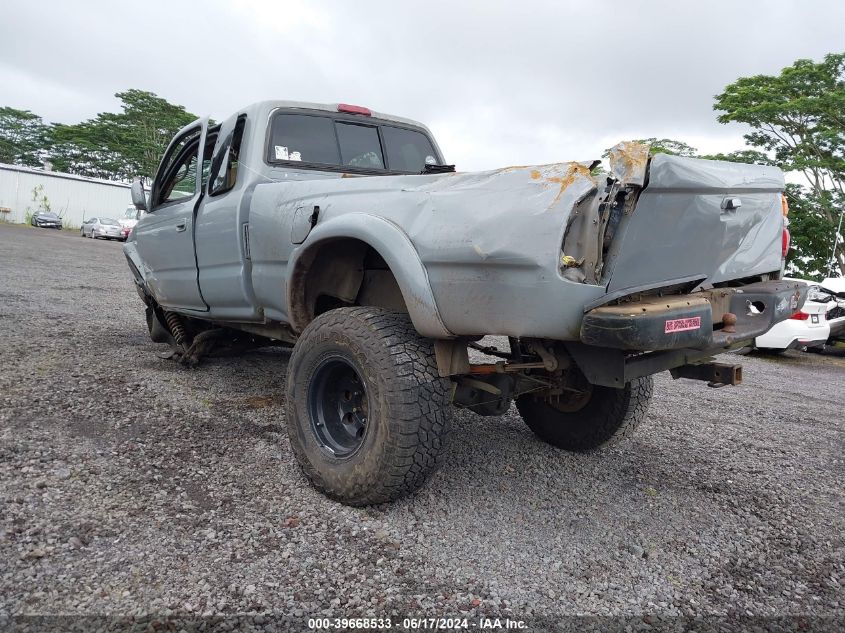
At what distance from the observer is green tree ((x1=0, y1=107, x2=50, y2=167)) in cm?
5444

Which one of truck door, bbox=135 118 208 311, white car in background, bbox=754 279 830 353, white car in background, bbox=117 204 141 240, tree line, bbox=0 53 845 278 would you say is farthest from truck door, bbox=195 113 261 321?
white car in background, bbox=117 204 141 240

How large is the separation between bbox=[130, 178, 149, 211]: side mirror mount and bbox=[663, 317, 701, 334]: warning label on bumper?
14.9ft

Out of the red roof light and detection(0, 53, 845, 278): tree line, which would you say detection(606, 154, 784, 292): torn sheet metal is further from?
detection(0, 53, 845, 278): tree line

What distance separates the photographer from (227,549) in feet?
7.75

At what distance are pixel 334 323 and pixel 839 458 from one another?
358 cm

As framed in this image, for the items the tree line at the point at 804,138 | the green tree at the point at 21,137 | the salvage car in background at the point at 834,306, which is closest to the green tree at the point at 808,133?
the tree line at the point at 804,138

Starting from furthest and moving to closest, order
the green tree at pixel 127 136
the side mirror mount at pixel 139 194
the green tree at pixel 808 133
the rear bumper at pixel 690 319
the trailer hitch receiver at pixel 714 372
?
the green tree at pixel 127 136 → the green tree at pixel 808 133 → the side mirror mount at pixel 139 194 → the trailer hitch receiver at pixel 714 372 → the rear bumper at pixel 690 319

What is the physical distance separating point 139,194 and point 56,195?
39834mm

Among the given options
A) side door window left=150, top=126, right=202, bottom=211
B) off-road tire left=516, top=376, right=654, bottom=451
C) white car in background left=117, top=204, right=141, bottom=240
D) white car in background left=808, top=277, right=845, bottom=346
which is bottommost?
white car in background left=117, top=204, right=141, bottom=240

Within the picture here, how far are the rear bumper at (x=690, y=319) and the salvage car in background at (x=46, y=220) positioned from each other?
38303 mm

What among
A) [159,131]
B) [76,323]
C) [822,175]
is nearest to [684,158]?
[76,323]

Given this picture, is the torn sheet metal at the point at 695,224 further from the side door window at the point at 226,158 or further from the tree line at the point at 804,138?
the tree line at the point at 804,138

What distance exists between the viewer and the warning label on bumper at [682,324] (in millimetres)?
2211

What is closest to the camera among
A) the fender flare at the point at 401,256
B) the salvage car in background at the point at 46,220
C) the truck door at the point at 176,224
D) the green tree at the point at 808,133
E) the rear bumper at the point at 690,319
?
the rear bumper at the point at 690,319
